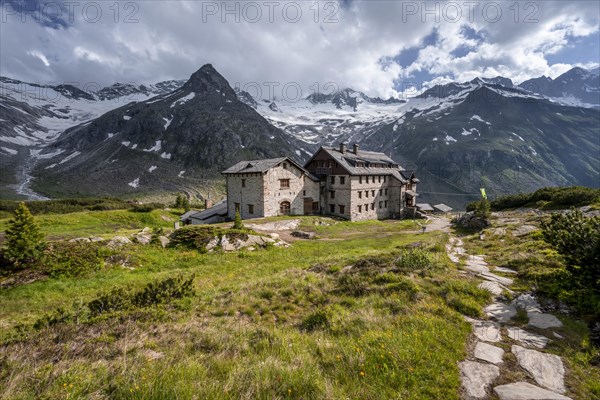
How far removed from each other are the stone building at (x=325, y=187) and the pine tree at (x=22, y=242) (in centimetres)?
2657

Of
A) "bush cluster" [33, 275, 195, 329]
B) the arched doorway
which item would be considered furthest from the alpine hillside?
"bush cluster" [33, 275, 195, 329]

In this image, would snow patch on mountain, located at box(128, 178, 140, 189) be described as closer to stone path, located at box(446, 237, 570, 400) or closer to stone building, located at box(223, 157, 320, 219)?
stone building, located at box(223, 157, 320, 219)

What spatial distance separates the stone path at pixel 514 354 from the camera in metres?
4.58

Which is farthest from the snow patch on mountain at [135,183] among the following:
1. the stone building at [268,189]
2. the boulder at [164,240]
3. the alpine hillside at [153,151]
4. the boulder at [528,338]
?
the boulder at [528,338]

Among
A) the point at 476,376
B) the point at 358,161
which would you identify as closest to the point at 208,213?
the point at 358,161

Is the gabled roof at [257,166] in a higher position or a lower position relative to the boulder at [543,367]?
higher

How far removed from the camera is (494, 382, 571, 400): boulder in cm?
435

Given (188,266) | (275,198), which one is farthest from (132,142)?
(188,266)

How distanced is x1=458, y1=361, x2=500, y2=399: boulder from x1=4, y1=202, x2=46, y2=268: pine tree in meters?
21.2

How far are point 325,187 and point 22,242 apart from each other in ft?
133

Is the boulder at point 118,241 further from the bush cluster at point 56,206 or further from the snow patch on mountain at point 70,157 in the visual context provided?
the snow patch on mountain at point 70,157

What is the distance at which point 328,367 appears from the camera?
5371 mm

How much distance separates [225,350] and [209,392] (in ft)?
6.54

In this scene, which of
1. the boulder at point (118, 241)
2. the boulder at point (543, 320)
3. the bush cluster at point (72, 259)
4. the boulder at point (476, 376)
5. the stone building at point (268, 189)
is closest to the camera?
the boulder at point (476, 376)
